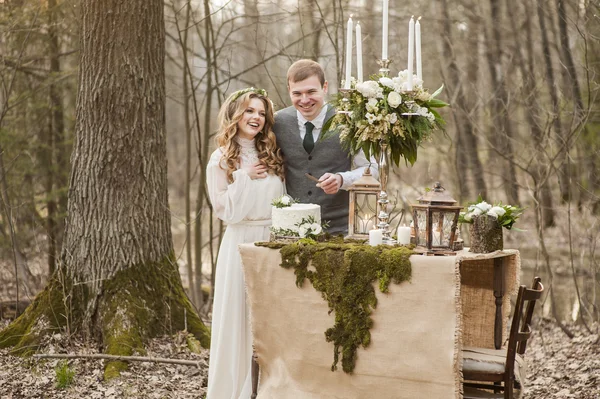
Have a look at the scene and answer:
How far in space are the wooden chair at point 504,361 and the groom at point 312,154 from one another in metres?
1.24

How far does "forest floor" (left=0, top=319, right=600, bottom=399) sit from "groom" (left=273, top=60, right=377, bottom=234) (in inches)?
67.6

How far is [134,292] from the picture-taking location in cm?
551

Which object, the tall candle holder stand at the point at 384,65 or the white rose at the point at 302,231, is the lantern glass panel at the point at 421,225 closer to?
the white rose at the point at 302,231

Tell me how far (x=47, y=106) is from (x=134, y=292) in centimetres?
373

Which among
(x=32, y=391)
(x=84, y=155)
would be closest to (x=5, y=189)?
(x=84, y=155)

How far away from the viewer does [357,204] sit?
4.04 meters

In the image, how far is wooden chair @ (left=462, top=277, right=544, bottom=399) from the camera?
3596 millimetres

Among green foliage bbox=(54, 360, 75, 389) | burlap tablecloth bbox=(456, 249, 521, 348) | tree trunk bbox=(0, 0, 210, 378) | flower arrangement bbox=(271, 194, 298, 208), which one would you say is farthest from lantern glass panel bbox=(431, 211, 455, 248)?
green foliage bbox=(54, 360, 75, 389)

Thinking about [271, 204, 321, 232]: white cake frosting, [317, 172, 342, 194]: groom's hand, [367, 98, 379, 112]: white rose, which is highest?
[367, 98, 379, 112]: white rose

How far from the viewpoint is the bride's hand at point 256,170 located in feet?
14.2

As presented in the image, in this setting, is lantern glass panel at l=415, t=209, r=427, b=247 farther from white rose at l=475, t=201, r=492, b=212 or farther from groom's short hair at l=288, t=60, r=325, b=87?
groom's short hair at l=288, t=60, r=325, b=87

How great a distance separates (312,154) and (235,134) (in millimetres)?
522

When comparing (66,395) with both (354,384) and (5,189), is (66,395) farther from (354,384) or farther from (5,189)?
(5,189)

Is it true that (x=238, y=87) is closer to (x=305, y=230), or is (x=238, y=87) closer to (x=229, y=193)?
(x=229, y=193)
